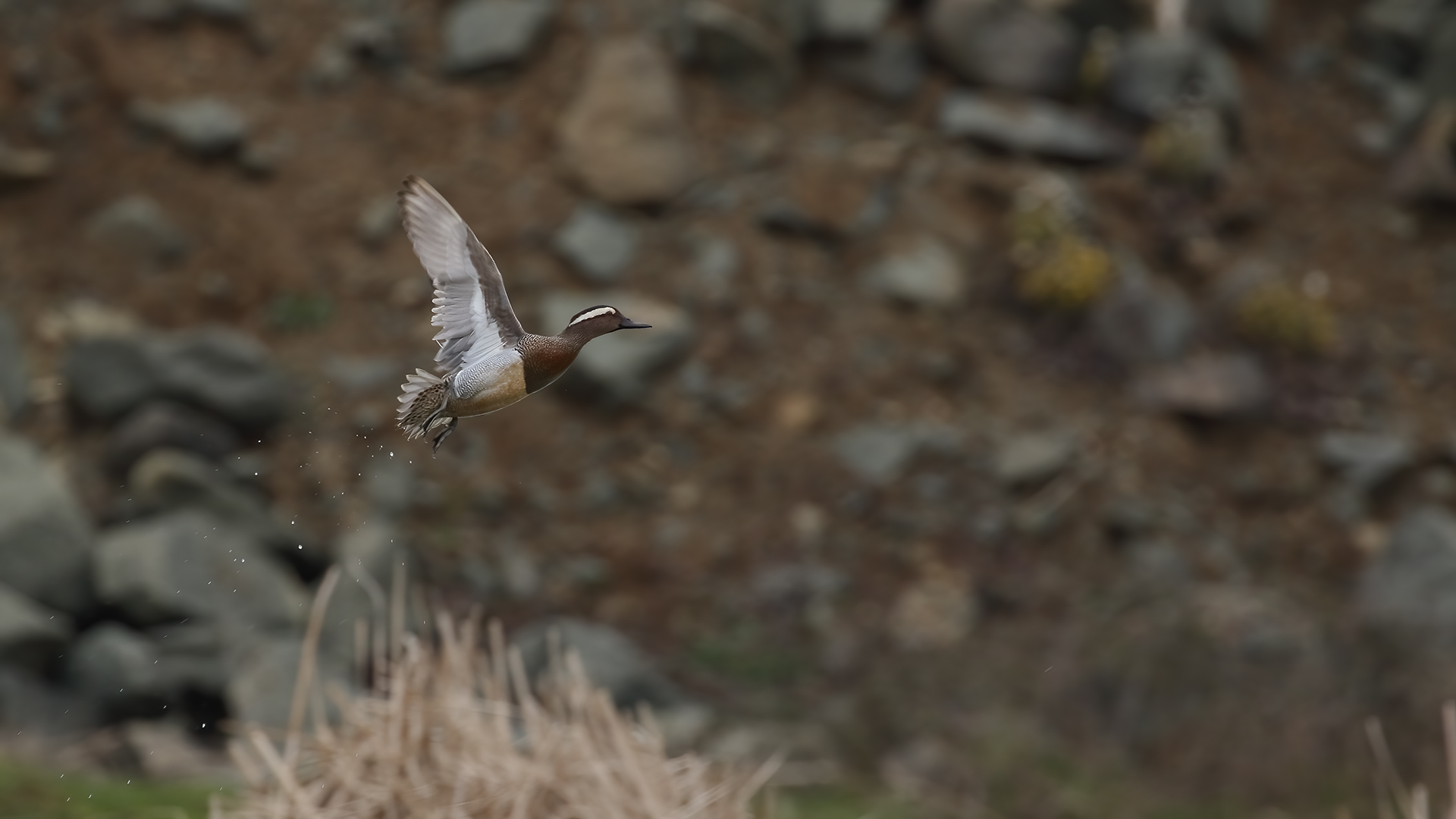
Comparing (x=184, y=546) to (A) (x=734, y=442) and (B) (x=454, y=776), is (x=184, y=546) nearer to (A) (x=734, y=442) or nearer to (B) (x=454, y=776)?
(A) (x=734, y=442)

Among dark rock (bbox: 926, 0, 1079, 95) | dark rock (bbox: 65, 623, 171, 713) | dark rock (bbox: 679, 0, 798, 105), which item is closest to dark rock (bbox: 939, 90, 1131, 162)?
dark rock (bbox: 926, 0, 1079, 95)

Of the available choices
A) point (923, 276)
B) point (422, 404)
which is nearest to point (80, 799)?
point (422, 404)

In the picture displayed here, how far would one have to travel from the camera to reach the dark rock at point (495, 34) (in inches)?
492

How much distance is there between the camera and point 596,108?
1212cm

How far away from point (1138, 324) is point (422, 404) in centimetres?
1223

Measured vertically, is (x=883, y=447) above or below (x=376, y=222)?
below

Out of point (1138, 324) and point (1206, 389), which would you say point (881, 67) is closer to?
point (1138, 324)

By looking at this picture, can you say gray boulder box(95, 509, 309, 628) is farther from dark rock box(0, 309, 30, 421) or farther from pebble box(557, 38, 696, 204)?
pebble box(557, 38, 696, 204)

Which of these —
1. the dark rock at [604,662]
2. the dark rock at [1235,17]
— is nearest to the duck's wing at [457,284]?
the dark rock at [604,662]

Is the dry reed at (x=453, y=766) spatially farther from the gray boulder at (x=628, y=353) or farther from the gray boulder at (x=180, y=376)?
the gray boulder at (x=628, y=353)

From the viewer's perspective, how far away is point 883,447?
12.5 metres

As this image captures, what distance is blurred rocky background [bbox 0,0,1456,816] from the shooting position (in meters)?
10.3

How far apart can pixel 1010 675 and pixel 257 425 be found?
5292 millimetres

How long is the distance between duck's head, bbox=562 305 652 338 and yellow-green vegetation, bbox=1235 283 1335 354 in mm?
12514
